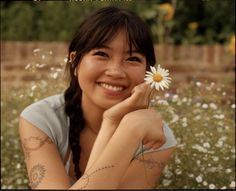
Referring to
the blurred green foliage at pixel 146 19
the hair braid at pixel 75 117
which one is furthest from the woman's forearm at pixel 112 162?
the blurred green foliage at pixel 146 19

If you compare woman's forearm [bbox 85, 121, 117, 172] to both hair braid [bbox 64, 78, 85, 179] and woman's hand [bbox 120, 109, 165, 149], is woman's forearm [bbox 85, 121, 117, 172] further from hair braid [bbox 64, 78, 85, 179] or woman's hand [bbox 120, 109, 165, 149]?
hair braid [bbox 64, 78, 85, 179]

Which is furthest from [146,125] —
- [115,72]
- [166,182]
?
[166,182]

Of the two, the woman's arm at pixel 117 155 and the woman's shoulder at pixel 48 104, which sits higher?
the woman's arm at pixel 117 155

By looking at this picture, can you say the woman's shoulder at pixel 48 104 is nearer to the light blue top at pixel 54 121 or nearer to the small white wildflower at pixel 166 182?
the light blue top at pixel 54 121

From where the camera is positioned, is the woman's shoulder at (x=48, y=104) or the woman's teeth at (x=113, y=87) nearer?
the woman's teeth at (x=113, y=87)

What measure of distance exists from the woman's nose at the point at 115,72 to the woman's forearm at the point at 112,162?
29 centimetres

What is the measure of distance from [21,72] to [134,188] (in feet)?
11.6

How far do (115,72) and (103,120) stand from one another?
192mm

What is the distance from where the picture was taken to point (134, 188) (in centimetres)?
241

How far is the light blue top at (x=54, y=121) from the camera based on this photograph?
8.18 feet

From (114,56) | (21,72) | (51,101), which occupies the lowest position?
(21,72)

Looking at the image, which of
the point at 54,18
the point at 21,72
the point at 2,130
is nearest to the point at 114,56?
the point at 2,130

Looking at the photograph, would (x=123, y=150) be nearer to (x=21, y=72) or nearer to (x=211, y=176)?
(x=211, y=176)

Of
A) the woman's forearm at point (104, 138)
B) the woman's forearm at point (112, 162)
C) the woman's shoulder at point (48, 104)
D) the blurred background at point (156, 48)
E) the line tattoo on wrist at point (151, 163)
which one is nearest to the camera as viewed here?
the woman's forearm at point (112, 162)
